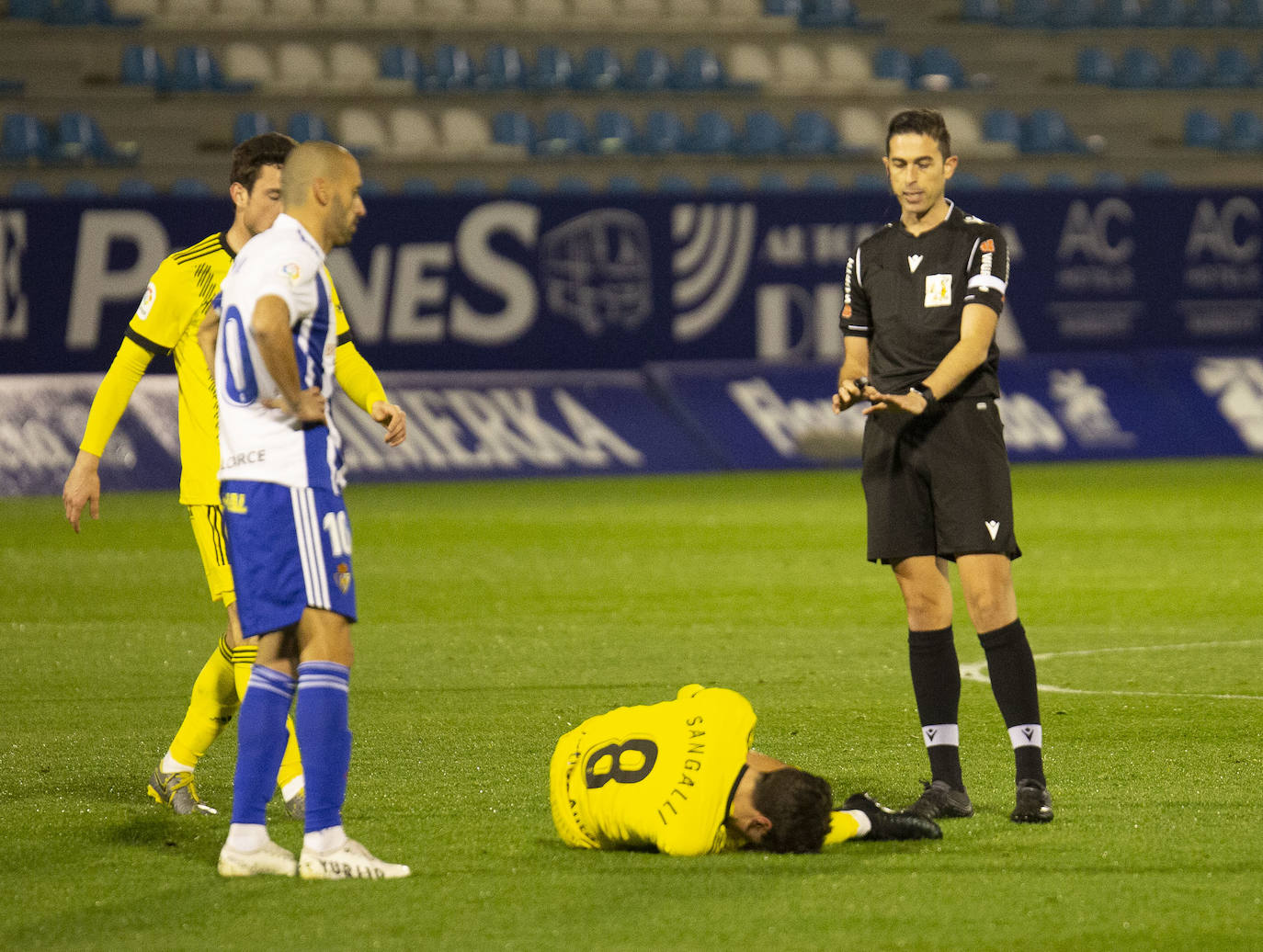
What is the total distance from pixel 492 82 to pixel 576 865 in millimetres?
17729

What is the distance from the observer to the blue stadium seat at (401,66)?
21.4m

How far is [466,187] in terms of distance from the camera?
65.9 feet

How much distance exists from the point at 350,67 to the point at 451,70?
3.77 ft

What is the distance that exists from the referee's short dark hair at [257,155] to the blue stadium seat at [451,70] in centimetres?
1647

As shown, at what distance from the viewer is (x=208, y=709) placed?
5660 millimetres

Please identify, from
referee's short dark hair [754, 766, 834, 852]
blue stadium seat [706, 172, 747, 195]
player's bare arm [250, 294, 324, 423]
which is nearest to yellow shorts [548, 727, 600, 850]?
referee's short dark hair [754, 766, 834, 852]

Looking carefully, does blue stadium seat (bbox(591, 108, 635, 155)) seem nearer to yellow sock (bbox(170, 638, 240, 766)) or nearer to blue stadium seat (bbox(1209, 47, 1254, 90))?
blue stadium seat (bbox(1209, 47, 1254, 90))

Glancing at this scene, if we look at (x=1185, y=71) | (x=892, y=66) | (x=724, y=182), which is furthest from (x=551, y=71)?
(x=1185, y=71)

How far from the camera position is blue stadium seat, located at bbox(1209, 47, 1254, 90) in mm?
23953

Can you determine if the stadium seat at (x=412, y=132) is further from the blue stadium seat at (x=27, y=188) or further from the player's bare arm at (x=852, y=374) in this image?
the player's bare arm at (x=852, y=374)

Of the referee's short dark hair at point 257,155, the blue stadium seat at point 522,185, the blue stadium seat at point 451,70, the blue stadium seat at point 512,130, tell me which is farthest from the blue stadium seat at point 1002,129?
the referee's short dark hair at point 257,155

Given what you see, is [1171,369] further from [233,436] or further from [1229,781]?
[233,436]

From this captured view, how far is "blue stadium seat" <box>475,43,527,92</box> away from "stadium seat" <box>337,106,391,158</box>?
1.37m

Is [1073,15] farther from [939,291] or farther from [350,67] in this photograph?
[939,291]
